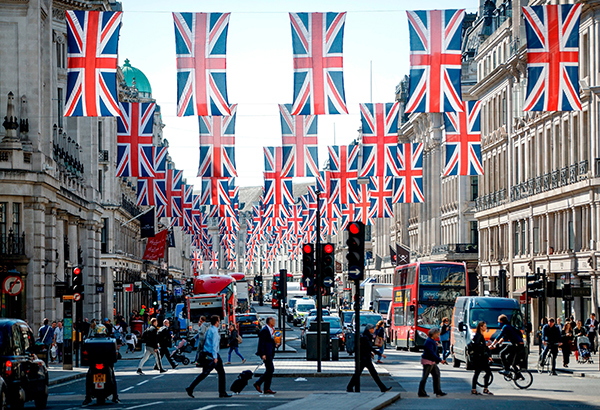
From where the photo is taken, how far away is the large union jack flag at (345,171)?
52.6m

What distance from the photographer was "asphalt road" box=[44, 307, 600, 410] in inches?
834

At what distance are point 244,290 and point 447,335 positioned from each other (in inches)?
2514

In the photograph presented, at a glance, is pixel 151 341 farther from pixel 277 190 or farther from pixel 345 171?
pixel 345 171

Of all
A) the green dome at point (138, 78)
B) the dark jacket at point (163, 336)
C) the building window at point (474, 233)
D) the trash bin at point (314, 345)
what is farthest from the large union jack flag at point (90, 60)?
the green dome at point (138, 78)

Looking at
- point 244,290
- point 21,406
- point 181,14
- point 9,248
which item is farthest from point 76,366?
point 244,290

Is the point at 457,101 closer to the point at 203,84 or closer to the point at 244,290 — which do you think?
the point at 203,84

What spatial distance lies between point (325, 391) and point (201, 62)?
1018cm

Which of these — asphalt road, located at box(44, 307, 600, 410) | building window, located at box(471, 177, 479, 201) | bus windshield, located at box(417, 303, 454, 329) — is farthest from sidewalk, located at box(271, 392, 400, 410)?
building window, located at box(471, 177, 479, 201)

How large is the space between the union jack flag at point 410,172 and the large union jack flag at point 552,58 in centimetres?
1693

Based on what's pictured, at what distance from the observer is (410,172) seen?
4822 centimetres

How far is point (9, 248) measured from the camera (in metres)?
41.3

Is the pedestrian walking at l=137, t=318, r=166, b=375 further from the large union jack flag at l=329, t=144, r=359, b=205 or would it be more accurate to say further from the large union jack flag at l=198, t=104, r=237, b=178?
the large union jack flag at l=329, t=144, r=359, b=205

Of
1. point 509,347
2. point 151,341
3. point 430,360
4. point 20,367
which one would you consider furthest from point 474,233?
point 20,367

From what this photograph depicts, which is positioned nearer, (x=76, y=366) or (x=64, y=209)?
(x=76, y=366)
